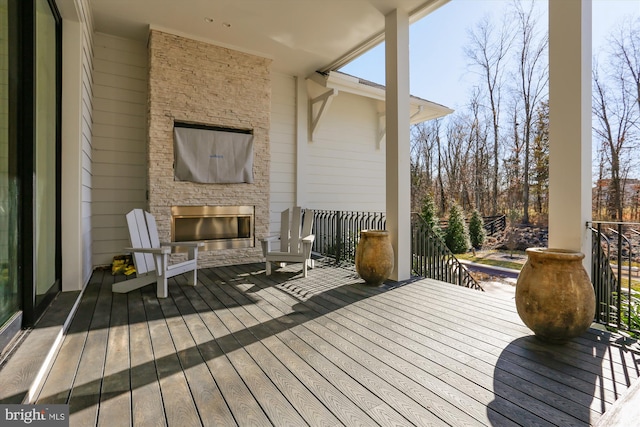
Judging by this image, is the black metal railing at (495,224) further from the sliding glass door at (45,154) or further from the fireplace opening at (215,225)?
the sliding glass door at (45,154)

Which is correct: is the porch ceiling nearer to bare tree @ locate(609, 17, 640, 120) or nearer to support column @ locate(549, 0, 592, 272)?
support column @ locate(549, 0, 592, 272)

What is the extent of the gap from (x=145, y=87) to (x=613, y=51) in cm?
1119

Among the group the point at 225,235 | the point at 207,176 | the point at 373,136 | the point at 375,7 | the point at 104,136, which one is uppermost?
the point at 375,7

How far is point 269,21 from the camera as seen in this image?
457 cm

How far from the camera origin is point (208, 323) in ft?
Answer: 9.02

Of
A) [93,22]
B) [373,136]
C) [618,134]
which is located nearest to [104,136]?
A: [93,22]

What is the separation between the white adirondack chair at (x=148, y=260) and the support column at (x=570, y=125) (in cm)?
377

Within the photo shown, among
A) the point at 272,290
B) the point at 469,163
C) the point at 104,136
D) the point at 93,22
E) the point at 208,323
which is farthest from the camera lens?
the point at 469,163

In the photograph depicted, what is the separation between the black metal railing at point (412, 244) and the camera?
16.4 ft

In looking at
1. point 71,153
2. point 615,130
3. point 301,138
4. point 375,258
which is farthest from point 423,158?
point 71,153

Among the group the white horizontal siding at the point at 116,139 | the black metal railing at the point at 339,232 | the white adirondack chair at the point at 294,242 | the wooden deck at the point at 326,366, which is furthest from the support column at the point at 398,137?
the white horizontal siding at the point at 116,139

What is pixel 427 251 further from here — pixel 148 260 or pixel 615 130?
pixel 615 130

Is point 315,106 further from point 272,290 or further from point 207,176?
point 272,290

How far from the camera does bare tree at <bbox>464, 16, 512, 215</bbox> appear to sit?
1097 cm
